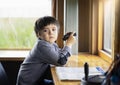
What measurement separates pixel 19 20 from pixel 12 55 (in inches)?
19.2

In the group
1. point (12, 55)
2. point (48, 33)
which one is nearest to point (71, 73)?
point (48, 33)

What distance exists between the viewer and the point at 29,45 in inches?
123

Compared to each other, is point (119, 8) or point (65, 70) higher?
point (119, 8)

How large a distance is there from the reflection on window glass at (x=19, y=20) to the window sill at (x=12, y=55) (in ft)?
0.27

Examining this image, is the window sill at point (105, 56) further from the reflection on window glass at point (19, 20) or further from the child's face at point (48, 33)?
the reflection on window glass at point (19, 20)

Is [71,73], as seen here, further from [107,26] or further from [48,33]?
[107,26]

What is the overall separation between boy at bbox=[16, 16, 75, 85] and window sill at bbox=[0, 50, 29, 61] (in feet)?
2.11

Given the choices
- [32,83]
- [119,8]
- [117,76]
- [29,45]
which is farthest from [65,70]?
[29,45]

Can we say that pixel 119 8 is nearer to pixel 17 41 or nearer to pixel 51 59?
pixel 51 59

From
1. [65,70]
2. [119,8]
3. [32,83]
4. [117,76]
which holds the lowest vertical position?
[32,83]

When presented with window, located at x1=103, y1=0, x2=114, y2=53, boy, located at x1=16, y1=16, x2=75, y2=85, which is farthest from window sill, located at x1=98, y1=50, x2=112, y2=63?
boy, located at x1=16, y1=16, x2=75, y2=85

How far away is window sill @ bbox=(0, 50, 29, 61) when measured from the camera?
2754mm

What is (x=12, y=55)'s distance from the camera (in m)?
2.84

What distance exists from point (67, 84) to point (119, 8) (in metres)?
0.83
